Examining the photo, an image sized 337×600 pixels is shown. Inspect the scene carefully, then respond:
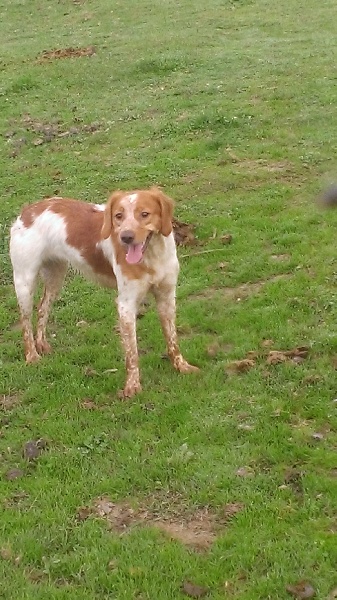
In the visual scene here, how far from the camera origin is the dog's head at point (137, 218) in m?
5.77

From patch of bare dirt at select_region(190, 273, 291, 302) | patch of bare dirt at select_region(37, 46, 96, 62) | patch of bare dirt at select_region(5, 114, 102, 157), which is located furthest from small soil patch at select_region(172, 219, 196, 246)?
patch of bare dirt at select_region(37, 46, 96, 62)

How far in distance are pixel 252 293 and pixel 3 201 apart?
464 centimetres

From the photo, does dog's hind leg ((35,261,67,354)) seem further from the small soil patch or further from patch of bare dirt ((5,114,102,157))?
patch of bare dirt ((5,114,102,157))

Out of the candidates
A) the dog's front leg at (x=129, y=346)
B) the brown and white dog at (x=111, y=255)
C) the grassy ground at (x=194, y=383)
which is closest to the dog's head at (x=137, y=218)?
the brown and white dog at (x=111, y=255)

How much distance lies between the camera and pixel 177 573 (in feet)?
14.0

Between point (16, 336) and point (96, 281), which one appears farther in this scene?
point (16, 336)

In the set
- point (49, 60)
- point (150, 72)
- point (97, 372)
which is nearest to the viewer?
point (97, 372)

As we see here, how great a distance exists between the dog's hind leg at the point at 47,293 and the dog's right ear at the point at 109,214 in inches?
47.3

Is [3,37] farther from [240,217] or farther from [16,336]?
[16,336]

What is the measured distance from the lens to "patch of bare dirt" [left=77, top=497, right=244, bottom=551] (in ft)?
15.0

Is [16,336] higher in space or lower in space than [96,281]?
lower

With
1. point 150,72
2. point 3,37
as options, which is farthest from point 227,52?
point 3,37

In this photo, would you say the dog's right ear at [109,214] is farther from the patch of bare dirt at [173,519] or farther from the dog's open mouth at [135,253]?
the patch of bare dirt at [173,519]

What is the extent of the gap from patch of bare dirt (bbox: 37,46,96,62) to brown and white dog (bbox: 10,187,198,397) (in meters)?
12.5
